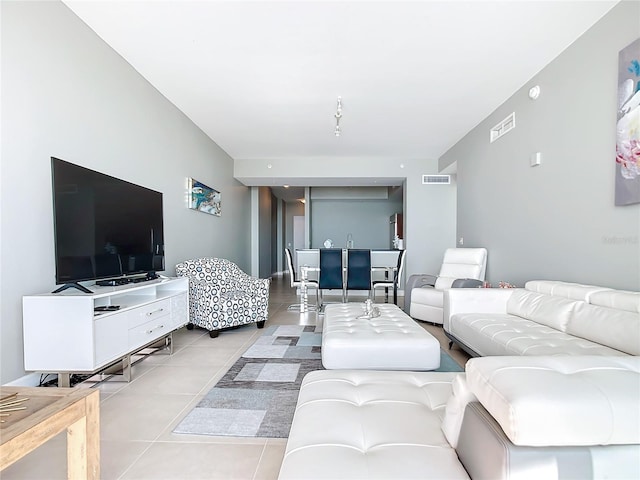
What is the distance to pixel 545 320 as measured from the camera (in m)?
2.43

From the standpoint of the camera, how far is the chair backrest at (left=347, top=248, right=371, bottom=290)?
16.4 feet

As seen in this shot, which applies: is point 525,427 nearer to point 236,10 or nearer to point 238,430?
point 238,430

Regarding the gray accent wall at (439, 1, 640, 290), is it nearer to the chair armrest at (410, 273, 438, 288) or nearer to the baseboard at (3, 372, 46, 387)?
the chair armrest at (410, 273, 438, 288)

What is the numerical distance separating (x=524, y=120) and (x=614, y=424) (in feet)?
11.7

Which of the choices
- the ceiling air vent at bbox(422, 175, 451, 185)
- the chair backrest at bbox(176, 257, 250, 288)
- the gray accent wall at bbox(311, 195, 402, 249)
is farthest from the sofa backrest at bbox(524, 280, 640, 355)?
the gray accent wall at bbox(311, 195, 402, 249)

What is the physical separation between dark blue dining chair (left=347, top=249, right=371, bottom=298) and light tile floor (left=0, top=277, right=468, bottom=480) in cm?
258

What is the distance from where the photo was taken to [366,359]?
225cm

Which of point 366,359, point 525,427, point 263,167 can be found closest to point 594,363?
point 525,427

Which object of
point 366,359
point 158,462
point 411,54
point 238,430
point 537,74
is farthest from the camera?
point 537,74

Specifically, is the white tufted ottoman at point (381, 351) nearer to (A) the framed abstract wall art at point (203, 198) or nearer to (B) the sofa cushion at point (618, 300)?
(B) the sofa cushion at point (618, 300)

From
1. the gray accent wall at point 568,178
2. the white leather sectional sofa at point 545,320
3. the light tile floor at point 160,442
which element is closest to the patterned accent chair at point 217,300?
the light tile floor at point 160,442

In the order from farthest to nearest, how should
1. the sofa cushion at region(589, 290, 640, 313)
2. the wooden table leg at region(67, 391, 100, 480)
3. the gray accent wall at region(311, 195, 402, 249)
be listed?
1. the gray accent wall at region(311, 195, 402, 249)
2. the sofa cushion at region(589, 290, 640, 313)
3. the wooden table leg at region(67, 391, 100, 480)

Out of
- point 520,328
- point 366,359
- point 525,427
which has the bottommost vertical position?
point 366,359

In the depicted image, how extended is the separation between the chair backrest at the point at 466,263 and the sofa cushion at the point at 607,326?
1981 millimetres
